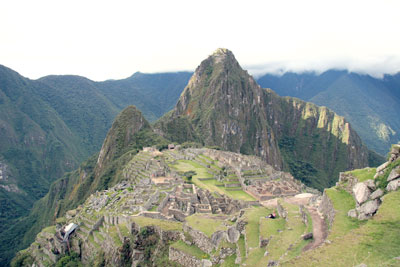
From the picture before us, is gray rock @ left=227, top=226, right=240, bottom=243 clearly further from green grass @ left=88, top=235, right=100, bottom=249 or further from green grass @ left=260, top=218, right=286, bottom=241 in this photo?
green grass @ left=88, top=235, right=100, bottom=249

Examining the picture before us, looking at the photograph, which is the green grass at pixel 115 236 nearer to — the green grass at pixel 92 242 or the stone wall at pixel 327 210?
the green grass at pixel 92 242

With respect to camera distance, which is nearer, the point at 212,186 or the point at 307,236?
the point at 307,236

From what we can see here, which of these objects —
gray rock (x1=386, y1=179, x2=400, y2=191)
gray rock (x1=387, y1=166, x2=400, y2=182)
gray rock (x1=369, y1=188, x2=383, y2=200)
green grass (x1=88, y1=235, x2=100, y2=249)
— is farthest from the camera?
green grass (x1=88, y1=235, x2=100, y2=249)

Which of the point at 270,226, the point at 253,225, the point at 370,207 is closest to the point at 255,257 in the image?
the point at 270,226

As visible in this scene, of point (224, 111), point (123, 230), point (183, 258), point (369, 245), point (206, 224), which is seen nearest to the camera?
point (369, 245)

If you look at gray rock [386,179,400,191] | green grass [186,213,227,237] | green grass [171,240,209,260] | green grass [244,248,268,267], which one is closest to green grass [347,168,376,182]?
gray rock [386,179,400,191]

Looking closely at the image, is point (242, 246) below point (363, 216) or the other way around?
below

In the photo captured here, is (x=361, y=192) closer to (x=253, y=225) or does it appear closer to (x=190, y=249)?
(x=253, y=225)
